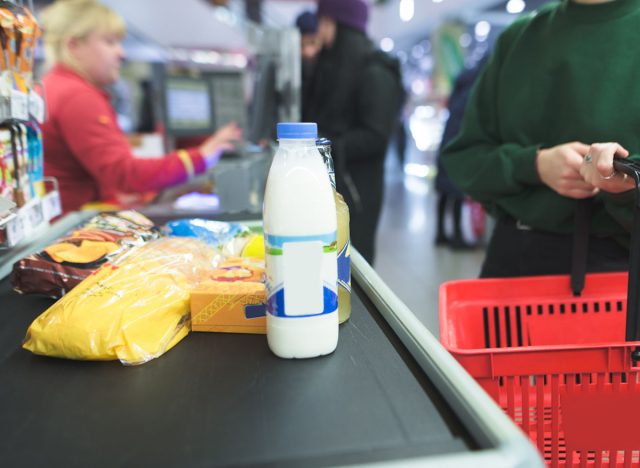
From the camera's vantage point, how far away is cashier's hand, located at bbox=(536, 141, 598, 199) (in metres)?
1.03

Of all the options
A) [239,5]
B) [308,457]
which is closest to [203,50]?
[239,5]

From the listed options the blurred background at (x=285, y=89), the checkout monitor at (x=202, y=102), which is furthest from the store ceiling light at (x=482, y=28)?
the checkout monitor at (x=202, y=102)

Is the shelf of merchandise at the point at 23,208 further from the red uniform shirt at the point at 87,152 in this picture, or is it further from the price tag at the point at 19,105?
the red uniform shirt at the point at 87,152

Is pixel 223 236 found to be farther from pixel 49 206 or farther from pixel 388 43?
pixel 388 43

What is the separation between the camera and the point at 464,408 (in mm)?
560

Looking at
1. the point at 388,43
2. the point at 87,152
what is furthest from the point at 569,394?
the point at 388,43

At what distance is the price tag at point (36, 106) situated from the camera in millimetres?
1092

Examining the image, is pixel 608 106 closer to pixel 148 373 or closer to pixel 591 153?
pixel 591 153

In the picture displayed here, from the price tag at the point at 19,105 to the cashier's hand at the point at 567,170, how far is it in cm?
106

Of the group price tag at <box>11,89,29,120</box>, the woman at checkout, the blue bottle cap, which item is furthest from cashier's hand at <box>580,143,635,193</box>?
the woman at checkout

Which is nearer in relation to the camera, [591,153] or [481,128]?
[591,153]

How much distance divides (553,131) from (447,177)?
3283 millimetres

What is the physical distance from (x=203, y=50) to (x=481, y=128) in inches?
489

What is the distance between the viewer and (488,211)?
142cm
